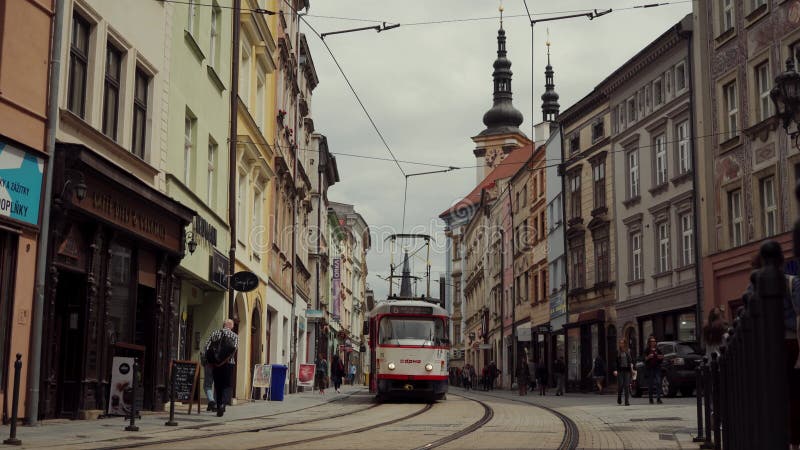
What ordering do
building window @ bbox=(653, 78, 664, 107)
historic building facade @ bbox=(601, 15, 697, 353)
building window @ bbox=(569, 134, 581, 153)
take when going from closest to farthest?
1. historic building facade @ bbox=(601, 15, 697, 353)
2. building window @ bbox=(653, 78, 664, 107)
3. building window @ bbox=(569, 134, 581, 153)

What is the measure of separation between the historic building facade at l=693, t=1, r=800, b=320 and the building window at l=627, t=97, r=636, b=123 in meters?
6.51

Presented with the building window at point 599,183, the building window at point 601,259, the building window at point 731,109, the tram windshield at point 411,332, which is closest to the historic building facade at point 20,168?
the tram windshield at point 411,332

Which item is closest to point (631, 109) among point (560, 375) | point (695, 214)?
point (695, 214)

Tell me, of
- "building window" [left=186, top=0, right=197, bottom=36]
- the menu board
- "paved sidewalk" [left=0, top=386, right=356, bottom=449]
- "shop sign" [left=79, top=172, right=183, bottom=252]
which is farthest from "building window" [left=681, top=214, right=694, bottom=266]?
the menu board

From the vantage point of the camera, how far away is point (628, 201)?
41.6 metres

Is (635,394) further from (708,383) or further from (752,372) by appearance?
(752,372)

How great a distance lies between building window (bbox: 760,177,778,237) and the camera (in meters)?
29.5

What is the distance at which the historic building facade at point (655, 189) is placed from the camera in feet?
119

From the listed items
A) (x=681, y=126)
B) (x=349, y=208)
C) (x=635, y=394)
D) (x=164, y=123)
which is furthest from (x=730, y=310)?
(x=349, y=208)

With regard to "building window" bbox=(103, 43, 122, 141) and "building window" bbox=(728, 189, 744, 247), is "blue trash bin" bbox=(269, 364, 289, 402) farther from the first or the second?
"building window" bbox=(728, 189, 744, 247)

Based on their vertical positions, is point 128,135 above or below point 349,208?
below

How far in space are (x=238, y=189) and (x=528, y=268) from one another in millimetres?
34261

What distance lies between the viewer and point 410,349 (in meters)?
29.2

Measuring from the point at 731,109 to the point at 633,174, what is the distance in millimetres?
9580
